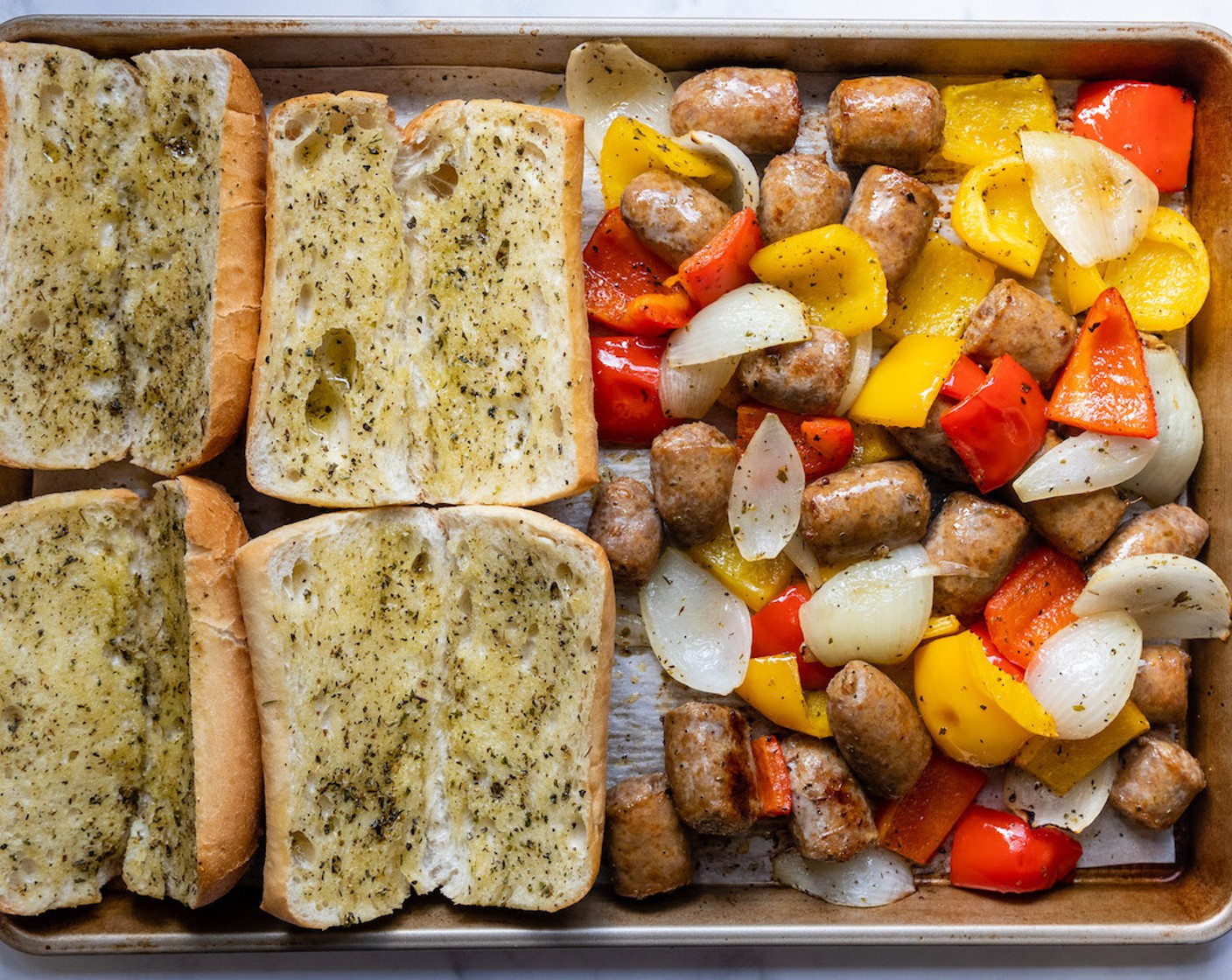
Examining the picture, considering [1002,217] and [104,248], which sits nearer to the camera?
[104,248]

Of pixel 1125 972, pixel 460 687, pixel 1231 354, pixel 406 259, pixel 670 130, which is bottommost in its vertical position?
pixel 1125 972

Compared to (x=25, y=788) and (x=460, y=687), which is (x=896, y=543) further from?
(x=25, y=788)

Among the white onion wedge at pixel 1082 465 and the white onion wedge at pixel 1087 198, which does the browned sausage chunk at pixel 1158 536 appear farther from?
the white onion wedge at pixel 1087 198

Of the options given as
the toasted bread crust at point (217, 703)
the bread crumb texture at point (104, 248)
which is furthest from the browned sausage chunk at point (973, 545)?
the bread crumb texture at point (104, 248)

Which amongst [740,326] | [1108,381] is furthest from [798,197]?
[1108,381]

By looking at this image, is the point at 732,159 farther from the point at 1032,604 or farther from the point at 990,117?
the point at 1032,604

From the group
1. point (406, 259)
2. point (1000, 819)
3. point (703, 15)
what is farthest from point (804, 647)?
point (703, 15)

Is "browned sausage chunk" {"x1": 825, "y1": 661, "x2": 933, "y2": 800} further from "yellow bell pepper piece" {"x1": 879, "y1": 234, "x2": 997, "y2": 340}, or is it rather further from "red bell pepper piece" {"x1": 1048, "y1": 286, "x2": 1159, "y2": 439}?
"yellow bell pepper piece" {"x1": 879, "y1": 234, "x2": 997, "y2": 340}
